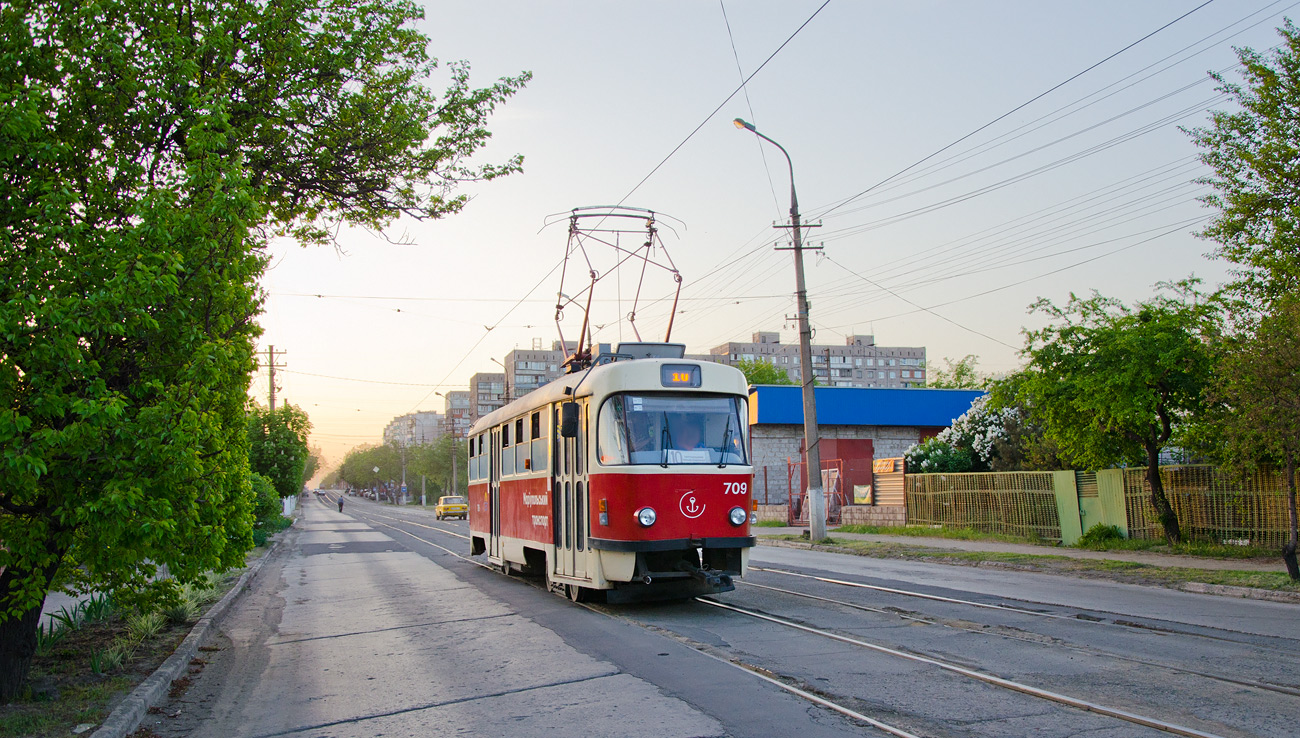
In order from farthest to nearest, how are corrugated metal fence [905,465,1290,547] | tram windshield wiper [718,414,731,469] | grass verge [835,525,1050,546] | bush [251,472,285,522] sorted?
bush [251,472,285,522] → grass verge [835,525,1050,546] → corrugated metal fence [905,465,1290,547] → tram windshield wiper [718,414,731,469]

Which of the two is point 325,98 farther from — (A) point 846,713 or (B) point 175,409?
(A) point 846,713

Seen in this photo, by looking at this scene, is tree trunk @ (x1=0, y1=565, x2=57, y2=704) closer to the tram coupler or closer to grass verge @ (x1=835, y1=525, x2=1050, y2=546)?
the tram coupler

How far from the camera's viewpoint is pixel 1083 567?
1677 centimetres

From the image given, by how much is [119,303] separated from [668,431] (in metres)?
6.55

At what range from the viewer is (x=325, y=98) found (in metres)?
11.0

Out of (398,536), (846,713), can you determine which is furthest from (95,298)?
(398,536)

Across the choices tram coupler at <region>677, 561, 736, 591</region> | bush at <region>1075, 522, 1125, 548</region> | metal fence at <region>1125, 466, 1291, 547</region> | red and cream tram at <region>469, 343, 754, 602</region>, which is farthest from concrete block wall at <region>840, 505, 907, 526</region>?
tram coupler at <region>677, 561, 736, 591</region>

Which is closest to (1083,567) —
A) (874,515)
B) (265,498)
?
(874,515)

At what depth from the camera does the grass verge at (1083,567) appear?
1395 cm

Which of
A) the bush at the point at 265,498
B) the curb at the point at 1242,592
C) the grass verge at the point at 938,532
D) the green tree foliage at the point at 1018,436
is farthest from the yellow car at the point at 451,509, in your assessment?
the curb at the point at 1242,592

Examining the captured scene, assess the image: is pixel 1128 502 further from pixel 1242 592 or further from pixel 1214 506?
pixel 1242 592

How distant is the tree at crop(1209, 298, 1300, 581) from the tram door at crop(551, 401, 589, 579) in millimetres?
9504

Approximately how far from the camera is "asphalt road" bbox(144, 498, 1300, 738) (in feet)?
20.8

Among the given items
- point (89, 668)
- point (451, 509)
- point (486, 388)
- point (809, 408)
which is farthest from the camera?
point (486, 388)
